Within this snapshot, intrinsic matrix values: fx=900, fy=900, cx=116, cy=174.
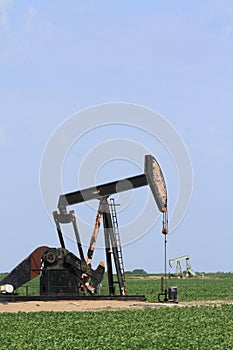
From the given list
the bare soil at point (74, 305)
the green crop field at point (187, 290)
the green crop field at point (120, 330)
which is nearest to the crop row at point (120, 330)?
the green crop field at point (120, 330)

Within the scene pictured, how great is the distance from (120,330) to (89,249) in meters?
13.0

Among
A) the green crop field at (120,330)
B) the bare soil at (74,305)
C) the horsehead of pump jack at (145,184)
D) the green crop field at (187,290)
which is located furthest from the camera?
the green crop field at (187,290)

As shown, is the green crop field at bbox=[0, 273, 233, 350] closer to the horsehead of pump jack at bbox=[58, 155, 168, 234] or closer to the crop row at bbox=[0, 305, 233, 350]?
the crop row at bbox=[0, 305, 233, 350]

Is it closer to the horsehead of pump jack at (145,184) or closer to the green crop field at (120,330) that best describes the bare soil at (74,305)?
the green crop field at (120,330)

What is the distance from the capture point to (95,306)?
3659 centimetres

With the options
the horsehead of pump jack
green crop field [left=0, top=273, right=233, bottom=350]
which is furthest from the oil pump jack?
green crop field [left=0, top=273, right=233, bottom=350]

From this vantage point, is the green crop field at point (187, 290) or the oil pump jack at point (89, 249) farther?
the green crop field at point (187, 290)

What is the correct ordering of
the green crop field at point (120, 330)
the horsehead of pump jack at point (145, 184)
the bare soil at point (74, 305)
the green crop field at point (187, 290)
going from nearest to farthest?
the green crop field at point (120, 330), the bare soil at point (74, 305), the horsehead of pump jack at point (145, 184), the green crop field at point (187, 290)

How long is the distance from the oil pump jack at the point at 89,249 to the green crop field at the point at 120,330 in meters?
4.93

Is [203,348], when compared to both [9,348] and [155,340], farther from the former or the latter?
[9,348]

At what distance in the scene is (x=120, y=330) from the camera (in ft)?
86.3

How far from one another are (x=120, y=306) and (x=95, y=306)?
3.34ft

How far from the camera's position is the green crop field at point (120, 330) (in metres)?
23.0

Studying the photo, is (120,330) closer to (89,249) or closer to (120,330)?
(120,330)
